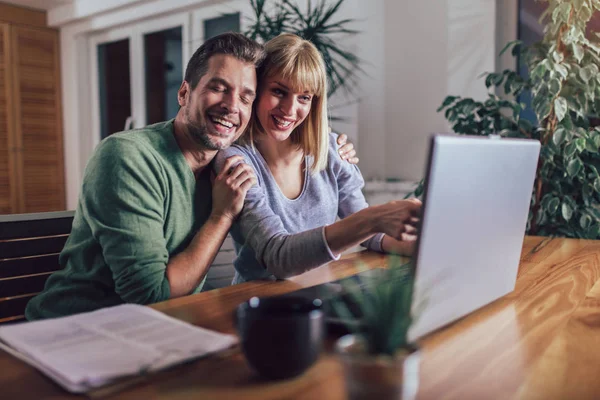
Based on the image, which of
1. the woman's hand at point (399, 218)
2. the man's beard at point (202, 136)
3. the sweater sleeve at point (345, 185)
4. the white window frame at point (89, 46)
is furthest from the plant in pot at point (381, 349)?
the white window frame at point (89, 46)

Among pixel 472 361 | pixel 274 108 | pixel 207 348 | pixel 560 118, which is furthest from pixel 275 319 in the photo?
pixel 560 118

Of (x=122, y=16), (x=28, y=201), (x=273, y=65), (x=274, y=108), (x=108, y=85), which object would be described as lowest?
(x=28, y=201)

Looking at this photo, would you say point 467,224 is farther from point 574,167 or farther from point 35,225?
point 574,167

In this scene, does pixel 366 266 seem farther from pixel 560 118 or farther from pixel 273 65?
pixel 560 118

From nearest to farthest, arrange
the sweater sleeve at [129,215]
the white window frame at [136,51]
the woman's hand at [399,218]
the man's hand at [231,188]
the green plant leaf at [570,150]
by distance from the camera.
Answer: the woman's hand at [399,218] < the sweater sleeve at [129,215] < the man's hand at [231,188] < the green plant leaf at [570,150] < the white window frame at [136,51]

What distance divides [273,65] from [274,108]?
0.11 metres

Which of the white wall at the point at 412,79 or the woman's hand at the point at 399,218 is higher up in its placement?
→ the white wall at the point at 412,79

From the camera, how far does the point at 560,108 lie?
2.14 m

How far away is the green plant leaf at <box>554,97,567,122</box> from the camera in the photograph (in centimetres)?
213

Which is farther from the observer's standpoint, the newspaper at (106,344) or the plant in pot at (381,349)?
the newspaper at (106,344)

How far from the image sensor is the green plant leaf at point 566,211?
219 centimetres

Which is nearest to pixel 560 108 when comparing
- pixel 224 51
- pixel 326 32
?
pixel 326 32

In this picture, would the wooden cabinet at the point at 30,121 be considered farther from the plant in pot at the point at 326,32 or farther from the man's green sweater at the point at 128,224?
the man's green sweater at the point at 128,224

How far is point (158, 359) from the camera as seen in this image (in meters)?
0.63
